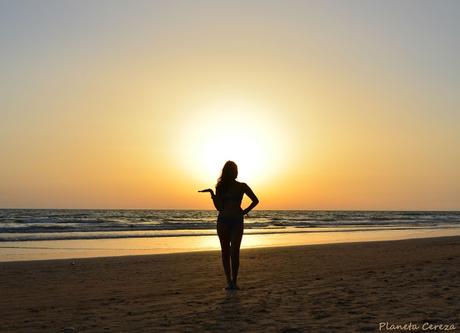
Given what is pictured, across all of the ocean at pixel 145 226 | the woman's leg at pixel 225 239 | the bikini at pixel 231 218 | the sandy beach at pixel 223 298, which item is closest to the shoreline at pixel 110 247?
the ocean at pixel 145 226

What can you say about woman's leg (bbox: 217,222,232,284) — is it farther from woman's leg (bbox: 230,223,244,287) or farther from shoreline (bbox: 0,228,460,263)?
shoreline (bbox: 0,228,460,263)

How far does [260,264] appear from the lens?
1272 cm

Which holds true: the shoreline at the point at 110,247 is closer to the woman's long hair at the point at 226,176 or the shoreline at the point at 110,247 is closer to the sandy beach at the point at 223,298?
the sandy beach at the point at 223,298

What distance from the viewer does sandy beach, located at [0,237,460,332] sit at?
5715 mm

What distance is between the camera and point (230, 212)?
8.40m

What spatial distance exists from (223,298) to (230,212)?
1.48 meters

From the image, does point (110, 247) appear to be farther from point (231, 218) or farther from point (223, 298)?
point (223, 298)

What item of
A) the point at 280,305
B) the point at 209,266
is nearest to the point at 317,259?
the point at 209,266

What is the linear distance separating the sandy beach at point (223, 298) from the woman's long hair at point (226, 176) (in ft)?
5.22

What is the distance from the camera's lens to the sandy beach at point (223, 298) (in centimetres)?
571

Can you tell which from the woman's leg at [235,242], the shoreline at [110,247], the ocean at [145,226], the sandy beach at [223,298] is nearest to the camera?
the sandy beach at [223,298]

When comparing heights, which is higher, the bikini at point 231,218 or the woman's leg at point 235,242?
the bikini at point 231,218

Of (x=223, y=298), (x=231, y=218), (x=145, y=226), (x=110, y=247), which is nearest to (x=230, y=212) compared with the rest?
(x=231, y=218)

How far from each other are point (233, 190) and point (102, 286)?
285 cm
